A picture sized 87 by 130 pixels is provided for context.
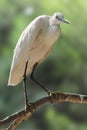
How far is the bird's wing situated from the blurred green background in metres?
2.02

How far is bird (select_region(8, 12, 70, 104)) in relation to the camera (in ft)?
3.05

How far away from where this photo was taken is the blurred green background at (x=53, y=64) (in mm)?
3127

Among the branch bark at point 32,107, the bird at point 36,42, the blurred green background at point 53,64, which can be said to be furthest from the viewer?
the blurred green background at point 53,64

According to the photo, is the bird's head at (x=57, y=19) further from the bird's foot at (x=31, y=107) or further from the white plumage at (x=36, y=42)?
the bird's foot at (x=31, y=107)

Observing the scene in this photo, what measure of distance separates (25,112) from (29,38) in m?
0.15

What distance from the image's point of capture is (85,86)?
3156 mm

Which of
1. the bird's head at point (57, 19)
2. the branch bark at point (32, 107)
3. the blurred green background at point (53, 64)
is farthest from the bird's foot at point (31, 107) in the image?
the blurred green background at point (53, 64)

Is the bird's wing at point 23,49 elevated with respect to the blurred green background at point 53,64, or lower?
elevated

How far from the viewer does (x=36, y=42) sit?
0.94 meters

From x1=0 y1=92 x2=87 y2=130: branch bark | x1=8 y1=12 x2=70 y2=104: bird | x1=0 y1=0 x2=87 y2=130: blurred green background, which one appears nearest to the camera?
x1=0 y1=92 x2=87 y2=130: branch bark

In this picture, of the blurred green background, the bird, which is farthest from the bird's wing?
the blurred green background

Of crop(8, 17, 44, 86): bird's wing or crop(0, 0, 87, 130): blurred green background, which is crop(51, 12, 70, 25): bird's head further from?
crop(0, 0, 87, 130): blurred green background

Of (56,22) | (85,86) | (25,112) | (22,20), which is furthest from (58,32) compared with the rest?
(22,20)

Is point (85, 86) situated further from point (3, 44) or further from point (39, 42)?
point (39, 42)
